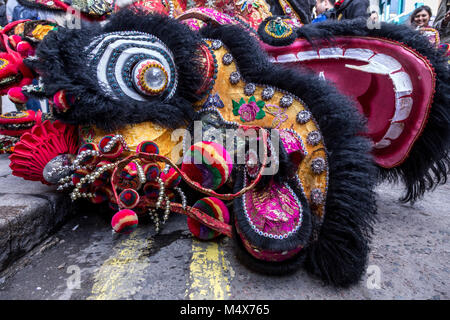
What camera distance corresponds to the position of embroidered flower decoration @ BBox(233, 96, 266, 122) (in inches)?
39.4

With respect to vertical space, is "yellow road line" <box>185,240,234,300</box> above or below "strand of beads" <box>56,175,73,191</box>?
below

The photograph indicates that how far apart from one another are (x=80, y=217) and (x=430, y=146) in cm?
152

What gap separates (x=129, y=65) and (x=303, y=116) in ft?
2.02

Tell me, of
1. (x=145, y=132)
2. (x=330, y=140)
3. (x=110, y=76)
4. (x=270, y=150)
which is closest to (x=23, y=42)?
(x=110, y=76)

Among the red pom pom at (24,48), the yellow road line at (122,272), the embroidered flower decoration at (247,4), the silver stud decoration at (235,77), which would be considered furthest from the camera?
the embroidered flower decoration at (247,4)

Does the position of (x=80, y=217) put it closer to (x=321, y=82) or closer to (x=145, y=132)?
(x=145, y=132)

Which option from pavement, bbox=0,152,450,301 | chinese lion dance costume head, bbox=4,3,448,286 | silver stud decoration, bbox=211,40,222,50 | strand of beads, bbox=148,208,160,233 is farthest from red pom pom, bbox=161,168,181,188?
silver stud decoration, bbox=211,40,222,50

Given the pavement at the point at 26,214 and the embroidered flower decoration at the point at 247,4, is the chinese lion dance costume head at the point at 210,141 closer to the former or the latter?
the pavement at the point at 26,214

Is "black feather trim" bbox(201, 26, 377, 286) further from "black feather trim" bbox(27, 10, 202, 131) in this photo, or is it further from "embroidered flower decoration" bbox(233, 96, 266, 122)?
"black feather trim" bbox(27, 10, 202, 131)

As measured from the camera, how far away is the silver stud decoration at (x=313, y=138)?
0.85 m

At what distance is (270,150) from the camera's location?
2.48 ft

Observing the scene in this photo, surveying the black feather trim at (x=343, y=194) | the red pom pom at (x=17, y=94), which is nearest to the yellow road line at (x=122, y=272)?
the black feather trim at (x=343, y=194)

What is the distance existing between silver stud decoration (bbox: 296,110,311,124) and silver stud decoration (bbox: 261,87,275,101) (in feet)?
0.44

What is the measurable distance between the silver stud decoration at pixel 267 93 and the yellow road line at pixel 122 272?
0.67m
